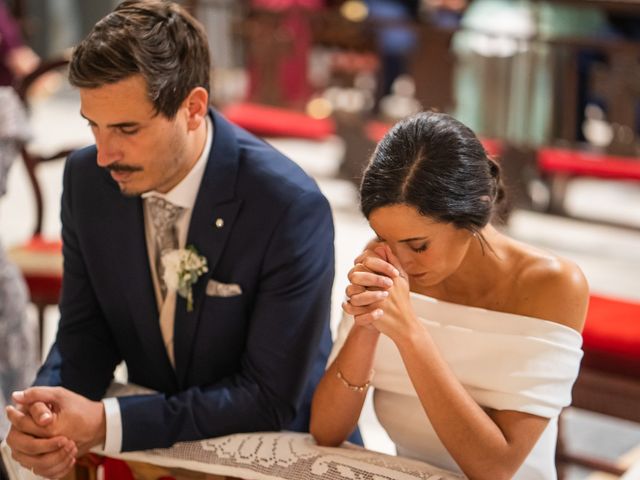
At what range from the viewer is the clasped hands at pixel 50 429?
235 centimetres

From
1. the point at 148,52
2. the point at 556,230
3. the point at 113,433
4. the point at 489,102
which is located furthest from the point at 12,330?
the point at 556,230

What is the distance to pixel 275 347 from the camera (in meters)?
2.52

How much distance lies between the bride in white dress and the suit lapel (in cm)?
33

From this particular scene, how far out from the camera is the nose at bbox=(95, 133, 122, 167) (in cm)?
248

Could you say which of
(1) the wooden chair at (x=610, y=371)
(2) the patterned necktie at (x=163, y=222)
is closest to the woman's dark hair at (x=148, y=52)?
(2) the patterned necktie at (x=163, y=222)

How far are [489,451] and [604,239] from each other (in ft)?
15.8

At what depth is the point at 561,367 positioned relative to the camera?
7.64 ft

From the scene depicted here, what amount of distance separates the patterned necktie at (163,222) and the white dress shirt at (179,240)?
10 mm

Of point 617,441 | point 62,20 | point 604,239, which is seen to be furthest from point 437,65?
point 62,20

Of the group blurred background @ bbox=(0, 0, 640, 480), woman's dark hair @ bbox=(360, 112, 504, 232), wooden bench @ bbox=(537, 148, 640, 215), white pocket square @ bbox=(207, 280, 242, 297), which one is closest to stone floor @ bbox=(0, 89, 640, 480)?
blurred background @ bbox=(0, 0, 640, 480)

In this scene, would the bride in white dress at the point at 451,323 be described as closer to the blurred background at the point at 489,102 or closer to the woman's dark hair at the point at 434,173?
the woman's dark hair at the point at 434,173

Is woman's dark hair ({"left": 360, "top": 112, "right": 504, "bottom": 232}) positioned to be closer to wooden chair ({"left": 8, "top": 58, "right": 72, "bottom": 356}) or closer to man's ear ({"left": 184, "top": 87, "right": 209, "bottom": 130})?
man's ear ({"left": 184, "top": 87, "right": 209, "bottom": 130})

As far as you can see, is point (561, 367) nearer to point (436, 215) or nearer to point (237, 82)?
point (436, 215)

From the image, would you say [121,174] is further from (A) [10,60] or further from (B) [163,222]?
(A) [10,60]
